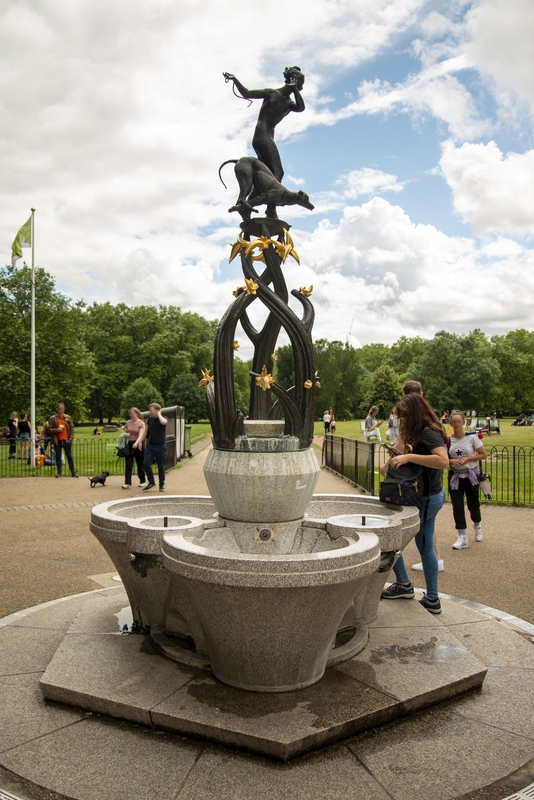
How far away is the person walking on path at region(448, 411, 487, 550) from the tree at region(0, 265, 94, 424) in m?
27.5

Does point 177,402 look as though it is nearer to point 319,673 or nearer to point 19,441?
point 19,441

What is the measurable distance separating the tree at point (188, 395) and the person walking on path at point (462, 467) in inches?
1855

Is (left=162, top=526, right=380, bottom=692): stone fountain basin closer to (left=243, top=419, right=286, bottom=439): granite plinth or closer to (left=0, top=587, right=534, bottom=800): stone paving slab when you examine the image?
(left=0, top=587, right=534, bottom=800): stone paving slab

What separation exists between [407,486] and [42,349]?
3224 centimetres

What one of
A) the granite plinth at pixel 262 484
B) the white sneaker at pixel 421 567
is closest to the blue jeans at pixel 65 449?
the white sneaker at pixel 421 567

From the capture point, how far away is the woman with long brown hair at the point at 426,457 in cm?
576

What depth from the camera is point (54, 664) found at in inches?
182

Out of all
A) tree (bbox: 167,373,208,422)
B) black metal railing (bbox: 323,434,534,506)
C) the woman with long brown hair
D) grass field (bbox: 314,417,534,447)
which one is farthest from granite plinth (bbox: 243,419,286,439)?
tree (bbox: 167,373,208,422)

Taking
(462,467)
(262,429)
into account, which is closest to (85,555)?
(262,429)

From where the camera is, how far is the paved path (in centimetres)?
704

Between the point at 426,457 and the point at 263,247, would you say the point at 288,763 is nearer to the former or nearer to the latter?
the point at 426,457

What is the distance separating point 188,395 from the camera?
56.1 metres

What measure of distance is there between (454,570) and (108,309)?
60.3m

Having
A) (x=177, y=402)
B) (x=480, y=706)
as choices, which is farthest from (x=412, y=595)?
(x=177, y=402)
